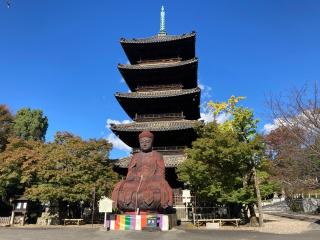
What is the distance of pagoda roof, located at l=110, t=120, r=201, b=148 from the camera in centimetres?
2850

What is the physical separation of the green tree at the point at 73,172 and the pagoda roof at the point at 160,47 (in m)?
10.6

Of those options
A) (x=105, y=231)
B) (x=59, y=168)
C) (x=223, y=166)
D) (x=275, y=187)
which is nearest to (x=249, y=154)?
(x=223, y=166)

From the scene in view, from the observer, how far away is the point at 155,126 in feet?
97.1

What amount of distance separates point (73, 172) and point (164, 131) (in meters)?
7.75

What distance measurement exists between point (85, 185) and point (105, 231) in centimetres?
715

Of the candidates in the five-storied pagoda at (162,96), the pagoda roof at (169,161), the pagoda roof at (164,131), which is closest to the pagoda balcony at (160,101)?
the five-storied pagoda at (162,96)

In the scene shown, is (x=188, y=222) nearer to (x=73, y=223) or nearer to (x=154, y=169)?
(x=154, y=169)

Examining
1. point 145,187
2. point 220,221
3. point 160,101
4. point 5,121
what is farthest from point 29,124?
point 220,221

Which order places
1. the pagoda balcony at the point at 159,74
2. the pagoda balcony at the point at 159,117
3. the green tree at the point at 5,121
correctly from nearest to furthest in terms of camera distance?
1. the pagoda balcony at the point at 159,117
2. the pagoda balcony at the point at 159,74
3. the green tree at the point at 5,121

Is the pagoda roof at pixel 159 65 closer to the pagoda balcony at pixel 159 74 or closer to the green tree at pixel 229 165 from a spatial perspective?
the pagoda balcony at pixel 159 74

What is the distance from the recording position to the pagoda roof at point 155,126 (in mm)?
28372

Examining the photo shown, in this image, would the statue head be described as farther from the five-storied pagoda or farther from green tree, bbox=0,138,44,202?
green tree, bbox=0,138,44,202

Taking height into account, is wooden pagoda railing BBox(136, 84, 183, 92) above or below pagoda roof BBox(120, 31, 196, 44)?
below

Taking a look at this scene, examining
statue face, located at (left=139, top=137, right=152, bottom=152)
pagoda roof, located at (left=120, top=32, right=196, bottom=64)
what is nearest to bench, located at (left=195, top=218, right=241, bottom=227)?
statue face, located at (left=139, top=137, right=152, bottom=152)
